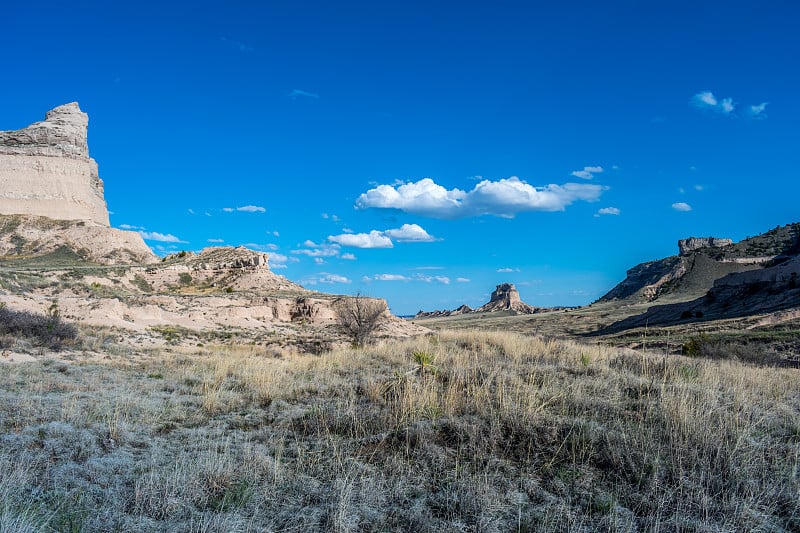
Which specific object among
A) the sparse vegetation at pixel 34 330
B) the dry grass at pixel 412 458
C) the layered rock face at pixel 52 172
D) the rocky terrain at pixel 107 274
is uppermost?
the layered rock face at pixel 52 172

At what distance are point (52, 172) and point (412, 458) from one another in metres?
63.6

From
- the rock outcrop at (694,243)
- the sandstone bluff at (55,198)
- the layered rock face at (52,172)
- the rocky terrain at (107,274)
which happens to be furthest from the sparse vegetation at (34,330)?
the rock outcrop at (694,243)

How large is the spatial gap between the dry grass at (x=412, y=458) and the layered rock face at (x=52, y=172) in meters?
55.6

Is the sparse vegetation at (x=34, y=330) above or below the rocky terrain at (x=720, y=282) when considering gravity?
below

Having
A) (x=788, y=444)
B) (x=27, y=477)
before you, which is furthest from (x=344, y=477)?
(x=788, y=444)

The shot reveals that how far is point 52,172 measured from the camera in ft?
166

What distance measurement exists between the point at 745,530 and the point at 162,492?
416 centimetres

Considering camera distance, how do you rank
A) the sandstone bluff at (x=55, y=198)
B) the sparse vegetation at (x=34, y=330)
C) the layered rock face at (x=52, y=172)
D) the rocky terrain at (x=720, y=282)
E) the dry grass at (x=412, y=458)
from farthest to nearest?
the layered rock face at (x=52, y=172), the sandstone bluff at (x=55, y=198), the rocky terrain at (x=720, y=282), the sparse vegetation at (x=34, y=330), the dry grass at (x=412, y=458)

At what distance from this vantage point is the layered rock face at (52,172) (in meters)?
48.4

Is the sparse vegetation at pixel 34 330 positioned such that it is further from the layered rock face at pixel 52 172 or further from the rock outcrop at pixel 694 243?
the rock outcrop at pixel 694 243

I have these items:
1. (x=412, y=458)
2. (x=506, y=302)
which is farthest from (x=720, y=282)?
(x=506, y=302)

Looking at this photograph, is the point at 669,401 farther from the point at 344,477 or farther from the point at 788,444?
the point at 344,477

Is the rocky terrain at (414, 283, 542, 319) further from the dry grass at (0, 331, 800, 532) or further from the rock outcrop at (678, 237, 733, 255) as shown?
the dry grass at (0, 331, 800, 532)

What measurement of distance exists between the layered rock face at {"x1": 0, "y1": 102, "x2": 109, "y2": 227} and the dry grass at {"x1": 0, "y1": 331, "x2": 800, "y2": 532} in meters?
55.6
